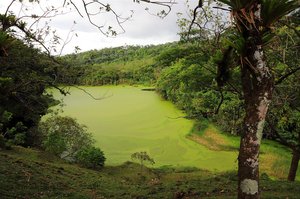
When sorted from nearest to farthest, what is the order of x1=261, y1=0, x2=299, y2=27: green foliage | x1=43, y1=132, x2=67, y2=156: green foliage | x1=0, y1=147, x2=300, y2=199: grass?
x1=261, y1=0, x2=299, y2=27: green foliage
x1=0, y1=147, x2=300, y2=199: grass
x1=43, y1=132, x2=67, y2=156: green foliage

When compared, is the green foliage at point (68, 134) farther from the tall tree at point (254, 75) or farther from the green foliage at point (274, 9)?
the green foliage at point (274, 9)

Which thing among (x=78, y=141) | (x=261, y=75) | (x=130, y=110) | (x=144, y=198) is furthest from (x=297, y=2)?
(x=130, y=110)

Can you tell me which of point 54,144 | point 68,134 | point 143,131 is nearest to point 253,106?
point 54,144

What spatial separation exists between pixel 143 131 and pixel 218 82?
54.9 ft

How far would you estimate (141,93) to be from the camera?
112 ft

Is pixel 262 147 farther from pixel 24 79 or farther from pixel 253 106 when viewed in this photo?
pixel 253 106

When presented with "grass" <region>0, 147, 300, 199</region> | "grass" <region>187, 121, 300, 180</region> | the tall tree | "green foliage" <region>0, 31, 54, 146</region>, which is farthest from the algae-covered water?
the tall tree

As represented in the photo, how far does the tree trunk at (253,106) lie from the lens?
228cm

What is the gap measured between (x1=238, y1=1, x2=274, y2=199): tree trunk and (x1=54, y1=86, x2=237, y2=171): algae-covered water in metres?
8.32

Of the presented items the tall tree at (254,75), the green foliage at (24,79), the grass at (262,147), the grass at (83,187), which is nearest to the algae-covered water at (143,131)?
the grass at (262,147)

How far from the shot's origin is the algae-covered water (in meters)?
15.6

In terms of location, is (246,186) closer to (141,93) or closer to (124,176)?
(124,176)

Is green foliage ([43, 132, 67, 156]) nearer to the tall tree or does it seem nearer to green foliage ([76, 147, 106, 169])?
green foliage ([76, 147, 106, 169])

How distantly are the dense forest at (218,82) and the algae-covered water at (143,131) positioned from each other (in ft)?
5.02
